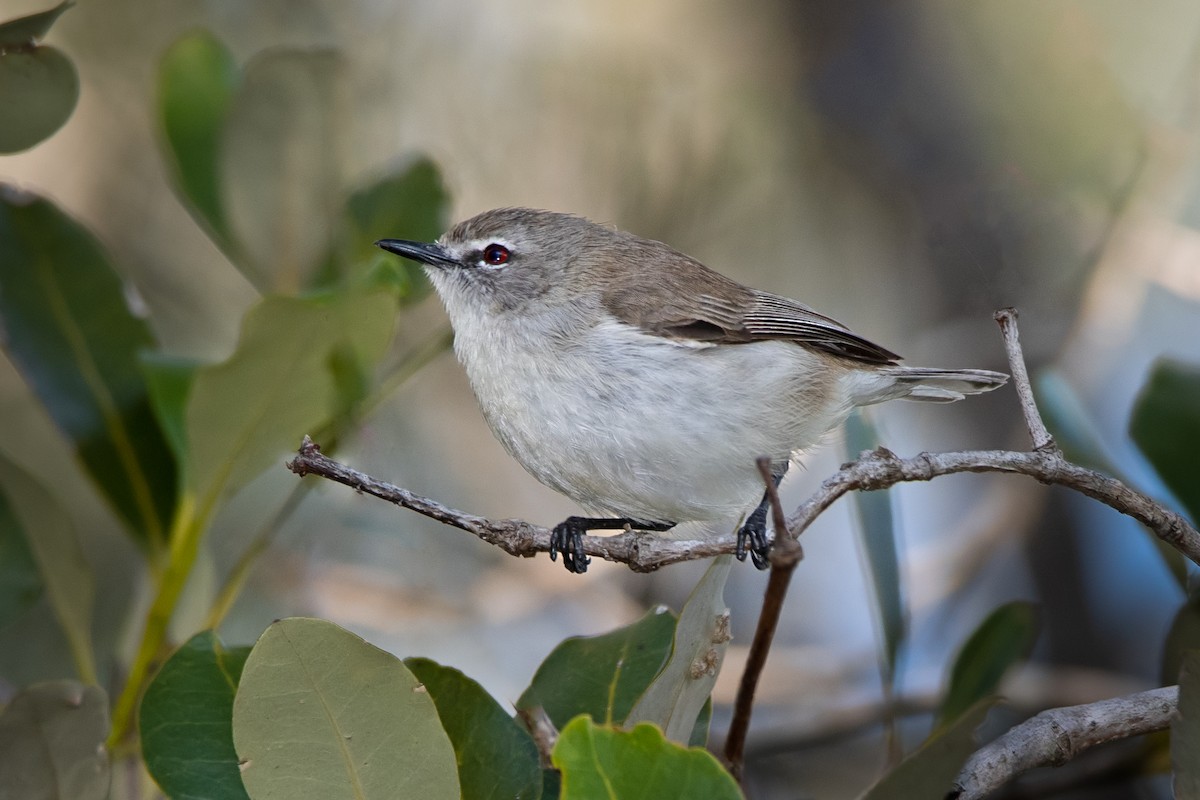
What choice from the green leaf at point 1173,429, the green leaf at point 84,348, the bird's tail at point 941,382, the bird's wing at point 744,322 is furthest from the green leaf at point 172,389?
the green leaf at point 1173,429

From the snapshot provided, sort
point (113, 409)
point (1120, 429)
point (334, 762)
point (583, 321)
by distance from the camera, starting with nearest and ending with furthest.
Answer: point (334, 762) < point (113, 409) < point (583, 321) < point (1120, 429)

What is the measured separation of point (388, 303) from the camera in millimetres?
1784

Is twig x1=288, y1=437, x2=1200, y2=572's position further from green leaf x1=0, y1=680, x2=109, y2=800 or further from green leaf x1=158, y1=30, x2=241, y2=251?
green leaf x1=158, y1=30, x2=241, y2=251

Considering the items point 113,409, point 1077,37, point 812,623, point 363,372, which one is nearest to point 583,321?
point 363,372

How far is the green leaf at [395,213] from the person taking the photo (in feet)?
7.67

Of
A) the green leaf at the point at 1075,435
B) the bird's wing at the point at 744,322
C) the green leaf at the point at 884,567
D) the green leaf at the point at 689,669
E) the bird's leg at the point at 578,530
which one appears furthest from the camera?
the bird's wing at the point at 744,322

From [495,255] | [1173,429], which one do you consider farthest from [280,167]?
[1173,429]

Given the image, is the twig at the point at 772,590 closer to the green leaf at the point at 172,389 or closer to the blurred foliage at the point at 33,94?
the green leaf at the point at 172,389

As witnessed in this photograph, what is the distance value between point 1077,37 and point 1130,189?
0.62 m

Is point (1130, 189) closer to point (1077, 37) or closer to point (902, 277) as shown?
point (1077, 37)

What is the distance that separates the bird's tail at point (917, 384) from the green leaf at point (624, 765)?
1.53m

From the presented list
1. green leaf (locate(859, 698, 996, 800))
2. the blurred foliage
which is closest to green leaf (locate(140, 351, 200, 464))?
the blurred foliage

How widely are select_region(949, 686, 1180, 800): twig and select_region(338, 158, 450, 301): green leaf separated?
4.68ft

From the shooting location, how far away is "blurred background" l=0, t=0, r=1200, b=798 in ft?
11.2
